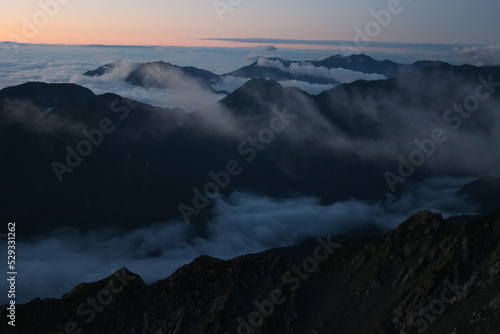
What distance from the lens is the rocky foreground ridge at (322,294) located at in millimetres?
144000

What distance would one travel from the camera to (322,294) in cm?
17375

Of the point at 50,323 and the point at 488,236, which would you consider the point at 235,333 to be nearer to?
the point at 50,323

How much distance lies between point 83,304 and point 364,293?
109735mm

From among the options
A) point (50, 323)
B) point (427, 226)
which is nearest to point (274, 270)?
point (427, 226)

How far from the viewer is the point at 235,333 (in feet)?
555

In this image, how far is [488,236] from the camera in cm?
15500

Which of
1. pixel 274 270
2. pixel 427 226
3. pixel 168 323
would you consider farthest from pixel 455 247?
pixel 168 323

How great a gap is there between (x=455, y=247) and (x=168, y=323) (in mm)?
107905

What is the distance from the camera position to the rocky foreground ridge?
144000mm

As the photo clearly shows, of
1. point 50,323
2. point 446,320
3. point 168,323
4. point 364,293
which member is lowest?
point 446,320

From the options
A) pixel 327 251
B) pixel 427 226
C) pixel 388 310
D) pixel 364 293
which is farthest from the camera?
pixel 327 251

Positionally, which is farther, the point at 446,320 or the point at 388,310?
the point at 388,310

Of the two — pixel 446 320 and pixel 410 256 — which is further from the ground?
pixel 410 256

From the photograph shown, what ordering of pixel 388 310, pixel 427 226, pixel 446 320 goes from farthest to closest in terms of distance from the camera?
pixel 427 226
pixel 388 310
pixel 446 320
